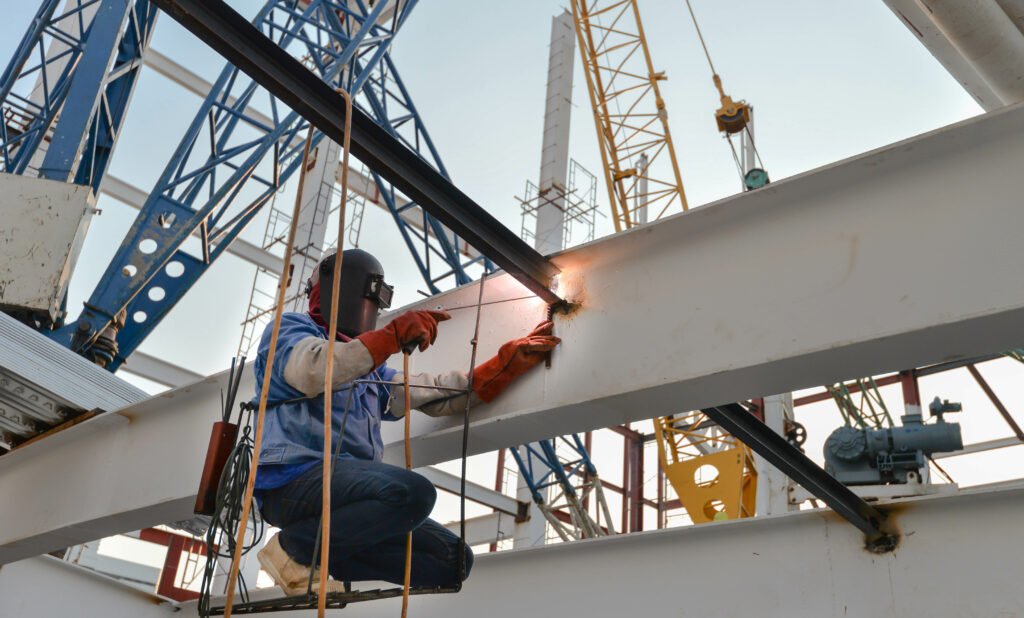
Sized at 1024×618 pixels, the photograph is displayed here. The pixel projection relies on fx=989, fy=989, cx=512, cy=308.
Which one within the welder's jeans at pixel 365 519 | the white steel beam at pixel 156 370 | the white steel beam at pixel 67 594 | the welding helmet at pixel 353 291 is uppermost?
the white steel beam at pixel 156 370

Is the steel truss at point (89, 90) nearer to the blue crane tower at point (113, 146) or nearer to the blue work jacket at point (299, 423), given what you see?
the blue crane tower at point (113, 146)

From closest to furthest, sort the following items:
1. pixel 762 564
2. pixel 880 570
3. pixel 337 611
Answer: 1. pixel 880 570
2. pixel 762 564
3. pixel 337 611

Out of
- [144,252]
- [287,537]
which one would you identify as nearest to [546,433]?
[287,537]

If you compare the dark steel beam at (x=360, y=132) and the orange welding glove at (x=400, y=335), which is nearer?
the dark steel beam at (x=360, y=132)

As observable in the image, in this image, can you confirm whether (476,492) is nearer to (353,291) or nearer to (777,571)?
(777,571)

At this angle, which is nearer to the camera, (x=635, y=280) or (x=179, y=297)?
(x=635, y=280)

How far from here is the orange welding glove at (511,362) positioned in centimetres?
521

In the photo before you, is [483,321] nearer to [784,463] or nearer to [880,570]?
[784,463]

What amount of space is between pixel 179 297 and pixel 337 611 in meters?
3.70

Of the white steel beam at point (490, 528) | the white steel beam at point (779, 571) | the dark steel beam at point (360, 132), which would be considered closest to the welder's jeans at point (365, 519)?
the dark steel beam at point (360, 132)

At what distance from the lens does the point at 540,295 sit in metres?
5.32

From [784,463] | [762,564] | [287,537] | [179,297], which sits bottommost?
[287,537]

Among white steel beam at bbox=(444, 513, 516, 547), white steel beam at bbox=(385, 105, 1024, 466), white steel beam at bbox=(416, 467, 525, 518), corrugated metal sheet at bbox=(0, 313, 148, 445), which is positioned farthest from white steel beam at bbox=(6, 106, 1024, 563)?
white steel beam at bbox=(444, 513, 516, 547)

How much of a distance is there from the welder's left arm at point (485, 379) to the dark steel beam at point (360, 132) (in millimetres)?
269
